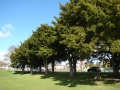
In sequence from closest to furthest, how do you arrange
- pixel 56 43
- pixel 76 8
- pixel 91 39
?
pixel 91 39
pixel 76 8
pixel 56 43

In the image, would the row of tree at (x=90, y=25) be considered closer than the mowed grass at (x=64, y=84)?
No

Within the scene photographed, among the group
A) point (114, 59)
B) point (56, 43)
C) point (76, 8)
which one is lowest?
point (114, 59)

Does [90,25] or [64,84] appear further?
[90,25]

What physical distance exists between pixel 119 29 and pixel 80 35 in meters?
4.04

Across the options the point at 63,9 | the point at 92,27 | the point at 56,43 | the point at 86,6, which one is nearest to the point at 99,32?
the point at 92,27

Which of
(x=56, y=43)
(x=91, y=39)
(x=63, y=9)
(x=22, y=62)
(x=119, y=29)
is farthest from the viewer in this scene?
(x=22, y=62)

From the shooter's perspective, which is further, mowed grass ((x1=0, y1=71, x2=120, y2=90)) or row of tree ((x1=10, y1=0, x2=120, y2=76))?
row of tree ((x1=10, y1=0, x2=120, y2=76))

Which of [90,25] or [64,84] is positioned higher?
[90,25]

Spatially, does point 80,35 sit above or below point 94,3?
below

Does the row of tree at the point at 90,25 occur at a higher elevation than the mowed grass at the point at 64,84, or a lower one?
higher

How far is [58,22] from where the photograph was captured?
33.4 metres

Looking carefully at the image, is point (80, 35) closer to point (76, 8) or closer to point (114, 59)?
point (76, 8)

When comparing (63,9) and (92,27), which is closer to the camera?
(92,27)

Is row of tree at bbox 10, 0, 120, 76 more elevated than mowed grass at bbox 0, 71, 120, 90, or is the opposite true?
row of tree at bbox 10, 0, 120, 76
